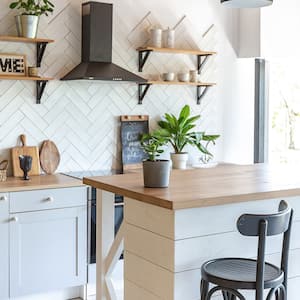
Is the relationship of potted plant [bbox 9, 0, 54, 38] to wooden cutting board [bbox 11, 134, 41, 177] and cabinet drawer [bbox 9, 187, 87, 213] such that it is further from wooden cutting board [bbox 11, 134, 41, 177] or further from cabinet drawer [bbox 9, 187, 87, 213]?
cabinet drawer [bbox 9, 187, 87, 213]

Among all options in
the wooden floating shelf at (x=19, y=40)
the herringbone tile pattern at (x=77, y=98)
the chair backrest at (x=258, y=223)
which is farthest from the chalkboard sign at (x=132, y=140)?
the chair backrest at (x=258, y=223)

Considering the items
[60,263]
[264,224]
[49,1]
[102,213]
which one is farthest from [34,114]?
[264,224]

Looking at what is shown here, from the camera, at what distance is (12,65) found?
4.36 metres

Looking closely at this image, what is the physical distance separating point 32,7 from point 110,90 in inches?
40.7

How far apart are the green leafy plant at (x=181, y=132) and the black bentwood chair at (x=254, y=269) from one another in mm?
2404

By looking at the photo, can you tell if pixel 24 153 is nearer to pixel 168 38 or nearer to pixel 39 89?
pixel 39 89

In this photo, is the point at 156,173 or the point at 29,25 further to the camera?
the point at 29,25

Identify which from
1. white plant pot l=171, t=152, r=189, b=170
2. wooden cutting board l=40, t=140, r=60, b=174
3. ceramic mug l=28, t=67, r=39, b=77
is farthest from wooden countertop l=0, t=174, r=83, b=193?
white plant pot l=171, t=152, r=189, b=170

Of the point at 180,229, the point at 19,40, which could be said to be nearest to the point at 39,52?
the point at 19,40

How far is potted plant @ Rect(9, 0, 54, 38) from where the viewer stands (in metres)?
4.30

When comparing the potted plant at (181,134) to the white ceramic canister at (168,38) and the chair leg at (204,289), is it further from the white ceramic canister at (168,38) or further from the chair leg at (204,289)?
the chair leg at (204,289)

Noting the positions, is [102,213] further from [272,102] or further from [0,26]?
[272,102]

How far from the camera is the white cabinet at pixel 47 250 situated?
3.94 meters

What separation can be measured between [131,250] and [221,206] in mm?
564
